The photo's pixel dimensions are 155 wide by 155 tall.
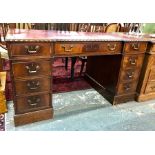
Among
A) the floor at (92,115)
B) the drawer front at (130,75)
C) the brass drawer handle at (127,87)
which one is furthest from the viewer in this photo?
the brass drawer handle at (127,87)

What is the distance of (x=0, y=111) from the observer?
73.5 inches

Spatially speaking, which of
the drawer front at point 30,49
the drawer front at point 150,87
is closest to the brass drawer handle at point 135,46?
the drawer front at point 150,87

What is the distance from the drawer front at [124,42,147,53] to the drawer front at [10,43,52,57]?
0.85 metres

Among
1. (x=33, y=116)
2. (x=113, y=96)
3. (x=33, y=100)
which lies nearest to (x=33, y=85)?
(x=33, y=100)

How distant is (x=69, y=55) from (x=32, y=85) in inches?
17.2

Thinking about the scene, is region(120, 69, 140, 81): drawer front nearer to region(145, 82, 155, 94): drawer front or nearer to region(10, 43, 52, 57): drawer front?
region(145, 82, 155, 94): drawer front

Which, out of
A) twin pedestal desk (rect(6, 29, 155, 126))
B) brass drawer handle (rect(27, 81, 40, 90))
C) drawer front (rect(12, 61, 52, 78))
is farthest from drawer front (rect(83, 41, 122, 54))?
brass drawer handle (rect(27, 81, 40, 90))

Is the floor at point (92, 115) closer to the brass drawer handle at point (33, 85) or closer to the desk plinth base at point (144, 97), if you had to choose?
the desk plinth base at point (144, 97)

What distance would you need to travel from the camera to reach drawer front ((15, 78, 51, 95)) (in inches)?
62.0

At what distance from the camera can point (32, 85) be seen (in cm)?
162

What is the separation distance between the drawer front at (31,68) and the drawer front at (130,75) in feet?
2.95

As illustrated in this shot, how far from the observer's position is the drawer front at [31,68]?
4.88 feet

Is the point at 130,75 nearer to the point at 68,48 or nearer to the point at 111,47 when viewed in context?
the point at 111,47

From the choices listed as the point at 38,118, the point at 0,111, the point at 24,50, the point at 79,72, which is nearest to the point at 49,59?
the point at 24,50
